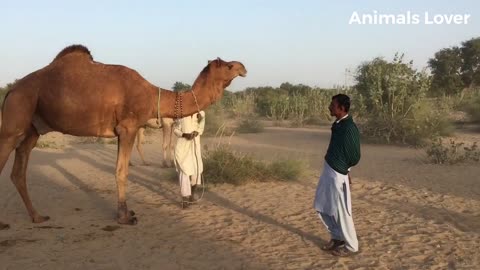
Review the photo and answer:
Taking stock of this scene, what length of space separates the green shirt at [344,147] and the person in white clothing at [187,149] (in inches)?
106

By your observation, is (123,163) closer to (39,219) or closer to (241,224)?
(39,219)

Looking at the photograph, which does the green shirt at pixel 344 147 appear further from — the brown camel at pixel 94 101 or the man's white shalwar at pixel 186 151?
the man's white shalwar at pixel 186 151

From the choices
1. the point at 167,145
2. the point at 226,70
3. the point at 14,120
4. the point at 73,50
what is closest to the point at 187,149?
the point at 226,70

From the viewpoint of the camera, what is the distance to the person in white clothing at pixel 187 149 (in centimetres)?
745

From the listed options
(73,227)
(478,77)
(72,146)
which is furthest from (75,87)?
(478,77)

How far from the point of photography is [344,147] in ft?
16.9

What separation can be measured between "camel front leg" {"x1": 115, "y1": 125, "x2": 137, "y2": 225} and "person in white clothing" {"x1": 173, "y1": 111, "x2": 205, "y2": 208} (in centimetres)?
106

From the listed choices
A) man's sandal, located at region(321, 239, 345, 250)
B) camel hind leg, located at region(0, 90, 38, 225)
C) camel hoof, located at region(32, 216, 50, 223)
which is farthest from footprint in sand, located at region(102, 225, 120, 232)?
man's sandal, located at region(321, 239, 345, 250)

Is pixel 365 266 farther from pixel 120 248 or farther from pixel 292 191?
pixel 292 191

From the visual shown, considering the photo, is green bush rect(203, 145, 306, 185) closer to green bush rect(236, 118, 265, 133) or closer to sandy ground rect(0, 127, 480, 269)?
sandy ground rect(0, 127, 480, 269)

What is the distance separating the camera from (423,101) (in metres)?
17.2

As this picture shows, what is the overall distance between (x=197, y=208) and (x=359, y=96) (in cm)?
1207

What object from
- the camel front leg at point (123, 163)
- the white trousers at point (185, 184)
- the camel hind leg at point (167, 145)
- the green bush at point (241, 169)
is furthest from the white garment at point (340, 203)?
the camel hind leg at point (167, 145)

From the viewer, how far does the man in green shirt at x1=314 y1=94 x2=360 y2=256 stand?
17.0ft
